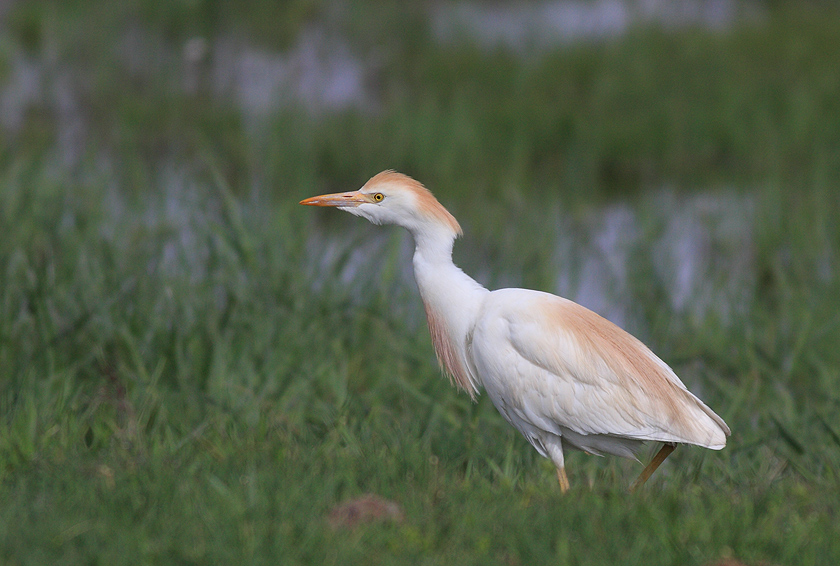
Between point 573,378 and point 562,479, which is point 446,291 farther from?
point 562,479

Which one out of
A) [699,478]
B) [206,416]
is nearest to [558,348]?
[699,478]

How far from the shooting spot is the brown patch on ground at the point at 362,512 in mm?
2760

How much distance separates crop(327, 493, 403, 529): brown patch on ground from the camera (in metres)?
2.76

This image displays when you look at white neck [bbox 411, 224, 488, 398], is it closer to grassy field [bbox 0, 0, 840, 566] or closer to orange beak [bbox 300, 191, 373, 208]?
orange beak [bbox 300, 191, 373, 208]

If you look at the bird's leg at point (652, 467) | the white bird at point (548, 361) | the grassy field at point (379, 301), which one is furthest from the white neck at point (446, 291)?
the bird's leg at point (652, 467)

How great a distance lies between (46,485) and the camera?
308 cm

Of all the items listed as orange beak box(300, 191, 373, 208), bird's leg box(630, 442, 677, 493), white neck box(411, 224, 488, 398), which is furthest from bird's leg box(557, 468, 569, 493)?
orange beak box(300, 191, 373, 208)

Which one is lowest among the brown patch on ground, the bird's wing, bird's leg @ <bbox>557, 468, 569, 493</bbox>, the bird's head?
bird's leg @ <bbox>557, 468, 569, 493</bbox>

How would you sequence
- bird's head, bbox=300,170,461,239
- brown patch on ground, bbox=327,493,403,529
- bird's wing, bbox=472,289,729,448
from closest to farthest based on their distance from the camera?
brown patch on ground, bbox=327,493,403,529, bird's wing, bbox=472,289,729,448, bird's head, bbox=300,170,461,239

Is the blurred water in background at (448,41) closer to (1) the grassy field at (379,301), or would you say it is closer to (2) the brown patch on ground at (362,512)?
(1) the grassy field at (379,301)

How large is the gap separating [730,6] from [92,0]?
10403 mm

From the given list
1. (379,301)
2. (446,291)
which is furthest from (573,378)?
(379,301)

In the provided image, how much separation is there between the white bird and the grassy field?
0.20 metres

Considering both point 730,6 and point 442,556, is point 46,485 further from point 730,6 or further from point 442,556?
point 730,6
